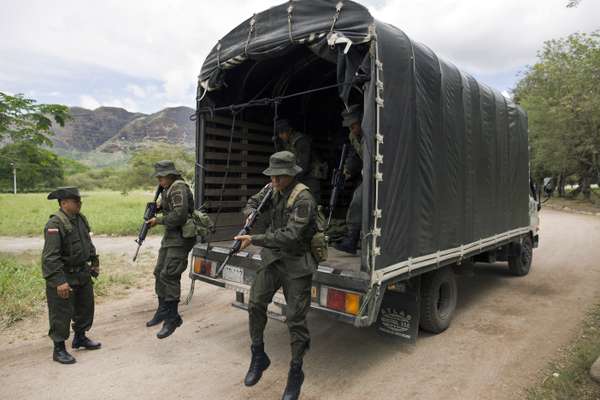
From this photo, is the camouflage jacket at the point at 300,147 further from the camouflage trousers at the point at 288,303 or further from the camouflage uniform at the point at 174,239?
the camouflage trousers at the point at 288,303

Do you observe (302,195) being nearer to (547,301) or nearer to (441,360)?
(441,360)

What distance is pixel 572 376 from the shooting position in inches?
142

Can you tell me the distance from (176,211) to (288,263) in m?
1.76

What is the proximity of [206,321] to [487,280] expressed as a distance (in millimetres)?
4791

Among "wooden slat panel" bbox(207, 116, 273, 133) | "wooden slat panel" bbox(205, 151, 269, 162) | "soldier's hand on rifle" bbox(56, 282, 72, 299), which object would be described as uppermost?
"wooden slat panel" bbox(207, 116, 273, 133)

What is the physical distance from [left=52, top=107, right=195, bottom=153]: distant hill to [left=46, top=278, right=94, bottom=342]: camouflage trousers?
541ft

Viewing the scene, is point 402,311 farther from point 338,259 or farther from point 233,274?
point 233,274

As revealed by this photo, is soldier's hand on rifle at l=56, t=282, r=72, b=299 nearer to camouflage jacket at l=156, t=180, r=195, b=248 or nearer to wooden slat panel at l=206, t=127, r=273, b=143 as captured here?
camouflage jacket at l=156, t=180, r=195, b=248

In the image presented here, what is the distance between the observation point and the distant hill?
16850cm

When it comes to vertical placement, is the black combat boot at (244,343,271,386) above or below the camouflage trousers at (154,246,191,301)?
below

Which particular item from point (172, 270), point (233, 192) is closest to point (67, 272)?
point (172, 270)

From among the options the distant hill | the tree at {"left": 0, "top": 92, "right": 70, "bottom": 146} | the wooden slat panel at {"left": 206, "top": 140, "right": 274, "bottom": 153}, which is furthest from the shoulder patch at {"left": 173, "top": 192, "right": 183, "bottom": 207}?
the distant hill

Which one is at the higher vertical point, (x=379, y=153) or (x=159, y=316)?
(x=379, y=153)

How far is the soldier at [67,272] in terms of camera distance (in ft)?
12.4
